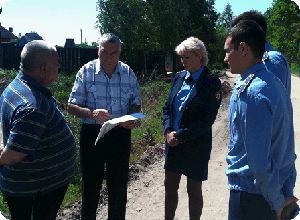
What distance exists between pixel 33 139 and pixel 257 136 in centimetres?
141

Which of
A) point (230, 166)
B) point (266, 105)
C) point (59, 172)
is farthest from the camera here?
point (59, 172)

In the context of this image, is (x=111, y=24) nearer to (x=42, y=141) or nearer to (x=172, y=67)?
(x=172, y=67)

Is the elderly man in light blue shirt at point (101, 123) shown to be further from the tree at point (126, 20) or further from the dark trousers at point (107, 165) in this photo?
the tree at point (126, 20)

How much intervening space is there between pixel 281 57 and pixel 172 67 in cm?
2729

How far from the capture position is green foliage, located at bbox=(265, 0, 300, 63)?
27.6 m

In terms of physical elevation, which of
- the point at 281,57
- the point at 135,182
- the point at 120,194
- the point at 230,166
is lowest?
the point at 135,182

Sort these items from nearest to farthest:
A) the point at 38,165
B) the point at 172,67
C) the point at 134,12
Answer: the point at 38,165 < the point at 134,12 < the point at 172,67

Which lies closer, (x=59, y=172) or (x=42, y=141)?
(x=42, y=141)

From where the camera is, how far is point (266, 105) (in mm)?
1563

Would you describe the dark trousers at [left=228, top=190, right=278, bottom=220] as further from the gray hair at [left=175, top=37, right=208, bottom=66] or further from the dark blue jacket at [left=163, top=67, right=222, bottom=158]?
the gray hair at [left=175, top=37, right=208, bottom=66]

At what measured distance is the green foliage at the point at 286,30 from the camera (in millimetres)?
27609

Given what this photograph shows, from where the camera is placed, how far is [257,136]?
1.57 metres

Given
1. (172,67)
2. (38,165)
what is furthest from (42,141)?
(172,67)

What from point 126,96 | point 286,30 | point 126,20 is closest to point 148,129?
point 126,96
